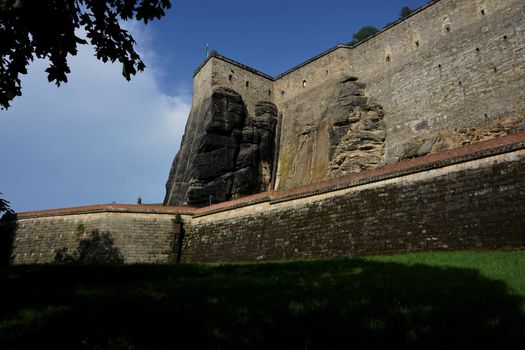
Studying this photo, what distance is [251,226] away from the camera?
18.0 metres

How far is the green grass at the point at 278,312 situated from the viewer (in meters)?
3.83

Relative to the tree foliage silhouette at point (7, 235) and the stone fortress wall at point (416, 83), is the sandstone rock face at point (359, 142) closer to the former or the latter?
the stone fortress wall at point (416, 83)

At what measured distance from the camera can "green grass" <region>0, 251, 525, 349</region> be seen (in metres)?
3.83

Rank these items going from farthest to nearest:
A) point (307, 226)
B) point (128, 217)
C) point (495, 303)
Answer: point (128, 217)
point (307, 226)
point (495, 303)

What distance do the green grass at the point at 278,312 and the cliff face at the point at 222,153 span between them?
19.2 m

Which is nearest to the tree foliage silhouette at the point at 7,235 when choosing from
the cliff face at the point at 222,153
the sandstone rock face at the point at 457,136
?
the cliff face at the point at 222,153

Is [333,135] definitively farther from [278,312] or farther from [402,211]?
[278,312]

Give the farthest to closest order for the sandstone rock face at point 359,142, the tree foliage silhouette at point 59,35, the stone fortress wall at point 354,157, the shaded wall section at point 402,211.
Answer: the sandstone rock face at point 359,142 < the stone fortress wall at point 354,157 < the shaded wall section at point 402,211 < the tree foliage silhouette at point 59,35

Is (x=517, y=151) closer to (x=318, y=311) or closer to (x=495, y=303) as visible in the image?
(x=495, y=303)

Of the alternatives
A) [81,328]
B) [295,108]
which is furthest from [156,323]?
[295,108]

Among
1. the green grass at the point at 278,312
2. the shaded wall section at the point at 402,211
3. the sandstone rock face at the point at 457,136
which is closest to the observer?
the green grass at the point at 278,312

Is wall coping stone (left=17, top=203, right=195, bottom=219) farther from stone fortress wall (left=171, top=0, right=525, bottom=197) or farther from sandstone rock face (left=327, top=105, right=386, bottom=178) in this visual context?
sandstone rock face (left=327, top=105, right=386, bottom=178)

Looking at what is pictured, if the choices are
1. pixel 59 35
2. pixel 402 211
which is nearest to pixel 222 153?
pixel 402 211

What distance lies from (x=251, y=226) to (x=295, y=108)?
655 inches
